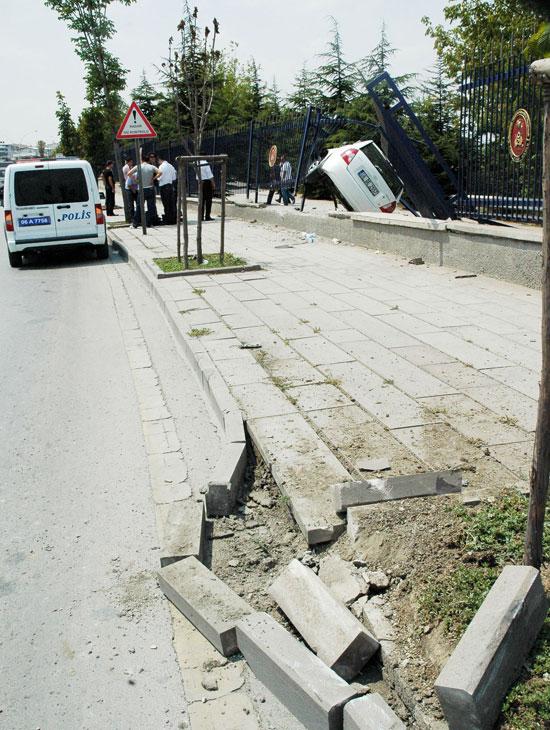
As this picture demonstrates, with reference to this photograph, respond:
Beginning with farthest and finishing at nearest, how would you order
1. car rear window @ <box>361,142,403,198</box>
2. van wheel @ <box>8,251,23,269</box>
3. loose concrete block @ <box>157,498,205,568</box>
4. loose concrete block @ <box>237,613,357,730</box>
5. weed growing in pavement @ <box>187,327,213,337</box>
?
car rear window @ <box>361,142,403,198</box>, van wheel @ <box>8,251,23,269</box>, weed growing in pavement @ <box>187,327,213,337</box>, loose concrete block @ <box>157,498,205,568</box>, loose concrete block @ <box>237,613,357,730</box>

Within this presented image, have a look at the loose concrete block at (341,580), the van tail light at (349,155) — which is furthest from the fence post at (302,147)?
the loose concrete block at (341,580)

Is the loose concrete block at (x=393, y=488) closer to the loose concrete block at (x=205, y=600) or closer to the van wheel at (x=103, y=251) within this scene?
the loose concrete block at (x=205, y=600)

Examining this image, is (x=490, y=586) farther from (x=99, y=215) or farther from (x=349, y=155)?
(x=349, y=155)

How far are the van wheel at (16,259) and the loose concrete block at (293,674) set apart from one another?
13807mm

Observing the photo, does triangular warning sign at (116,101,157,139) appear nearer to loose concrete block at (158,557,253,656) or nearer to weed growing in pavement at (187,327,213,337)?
weed growing in pavement at (187,327,213,337)

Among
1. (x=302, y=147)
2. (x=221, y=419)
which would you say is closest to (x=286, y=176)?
(x=302, y=147)

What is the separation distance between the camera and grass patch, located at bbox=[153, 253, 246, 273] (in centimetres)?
1210

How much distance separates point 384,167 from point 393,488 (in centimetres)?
1355

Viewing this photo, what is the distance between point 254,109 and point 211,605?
37.6m

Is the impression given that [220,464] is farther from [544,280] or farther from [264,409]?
[544,280]

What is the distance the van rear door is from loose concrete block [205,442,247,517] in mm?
11833

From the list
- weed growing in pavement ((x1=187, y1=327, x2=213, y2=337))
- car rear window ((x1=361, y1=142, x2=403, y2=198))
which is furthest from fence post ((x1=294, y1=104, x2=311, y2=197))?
weed growing in pavement ((x1=187, y1=327, x2=213, y2=337))

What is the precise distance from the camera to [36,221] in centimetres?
1520

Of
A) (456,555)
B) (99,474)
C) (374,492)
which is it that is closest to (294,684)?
(456,555)
